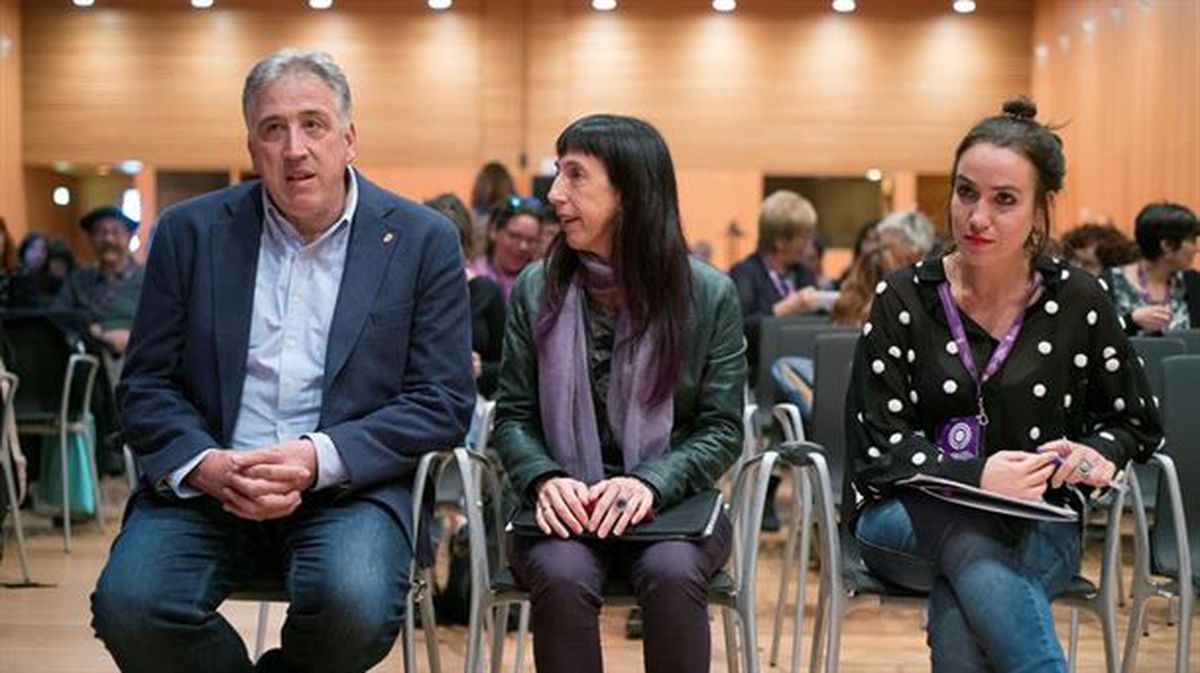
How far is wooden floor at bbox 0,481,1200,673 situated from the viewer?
17.3ft

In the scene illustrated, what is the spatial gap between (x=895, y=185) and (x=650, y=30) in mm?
2238

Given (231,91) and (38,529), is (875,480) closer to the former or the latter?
(38,529)

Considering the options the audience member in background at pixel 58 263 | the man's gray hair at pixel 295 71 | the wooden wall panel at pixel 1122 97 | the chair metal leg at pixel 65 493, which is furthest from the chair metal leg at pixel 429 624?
the audience member in background at pixel 58 263

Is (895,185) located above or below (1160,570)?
above

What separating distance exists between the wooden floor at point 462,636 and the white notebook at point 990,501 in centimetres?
129

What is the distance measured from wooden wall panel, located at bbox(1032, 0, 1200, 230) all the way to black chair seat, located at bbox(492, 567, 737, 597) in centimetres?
726

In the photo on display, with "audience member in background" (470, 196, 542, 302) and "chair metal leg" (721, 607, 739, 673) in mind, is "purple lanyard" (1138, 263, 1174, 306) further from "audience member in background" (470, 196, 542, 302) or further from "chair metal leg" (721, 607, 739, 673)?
"chair metal leg" (721, 607, 739, 673)

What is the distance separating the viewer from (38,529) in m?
8.05

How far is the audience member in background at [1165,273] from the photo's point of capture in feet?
23.6

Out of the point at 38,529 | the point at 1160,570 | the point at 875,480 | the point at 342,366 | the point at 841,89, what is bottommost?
the point at 38,529

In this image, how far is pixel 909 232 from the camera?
706 cm

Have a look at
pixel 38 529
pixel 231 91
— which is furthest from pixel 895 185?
pixel 38 529

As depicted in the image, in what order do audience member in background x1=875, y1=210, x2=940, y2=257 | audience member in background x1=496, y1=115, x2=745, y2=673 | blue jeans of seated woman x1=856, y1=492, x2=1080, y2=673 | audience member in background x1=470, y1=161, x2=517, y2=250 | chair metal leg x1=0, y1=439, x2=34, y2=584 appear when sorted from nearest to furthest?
blue jeans of seated woman x1=856, y1=492, x2=1080, y2=673
audience member in background x1=496, y1=115, x2=745, y2=673
chair metal leg x1=0, y1=439, x2=34, y2=584
audience member in background x1=875, y1=210, x2=940, y2=257
audience member in background x1=470, y1=161, x2=517, y2=250

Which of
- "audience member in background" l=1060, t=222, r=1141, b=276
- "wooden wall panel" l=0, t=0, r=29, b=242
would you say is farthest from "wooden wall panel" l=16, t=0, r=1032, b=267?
"audience member in background" l=1060, t=222, r=1141, b=276
